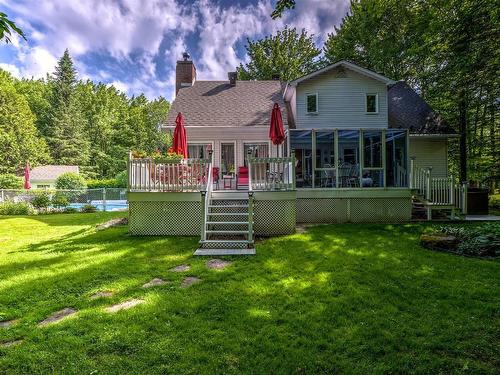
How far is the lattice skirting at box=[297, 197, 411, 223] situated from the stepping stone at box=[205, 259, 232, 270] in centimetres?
471

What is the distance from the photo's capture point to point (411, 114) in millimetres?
15977

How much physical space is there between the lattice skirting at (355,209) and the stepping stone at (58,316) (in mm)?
7502

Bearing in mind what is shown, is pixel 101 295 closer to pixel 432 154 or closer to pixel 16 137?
pixel 432 154

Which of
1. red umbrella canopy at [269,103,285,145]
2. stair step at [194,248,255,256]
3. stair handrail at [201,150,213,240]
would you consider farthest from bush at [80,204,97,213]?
stair step at [194,248,255,256]

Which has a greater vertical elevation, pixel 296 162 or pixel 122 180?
pixel 296 162

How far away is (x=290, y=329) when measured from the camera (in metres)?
3.46

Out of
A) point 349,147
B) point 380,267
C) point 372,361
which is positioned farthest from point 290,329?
point 349,147

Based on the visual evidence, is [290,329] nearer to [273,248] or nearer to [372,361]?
[372,361]

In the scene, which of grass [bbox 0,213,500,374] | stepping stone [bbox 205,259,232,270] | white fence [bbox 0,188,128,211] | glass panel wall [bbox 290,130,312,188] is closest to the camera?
grass [bbox 0,213,500,374]

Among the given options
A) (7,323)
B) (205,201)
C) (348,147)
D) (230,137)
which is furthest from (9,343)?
(348,147)

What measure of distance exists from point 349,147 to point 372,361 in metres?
13.9

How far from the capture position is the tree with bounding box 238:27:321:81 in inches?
1100

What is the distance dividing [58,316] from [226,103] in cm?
1322

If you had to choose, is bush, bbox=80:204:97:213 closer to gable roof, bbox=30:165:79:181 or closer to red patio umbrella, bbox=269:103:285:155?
red patio umbrella, bbox=269:103:285:155
